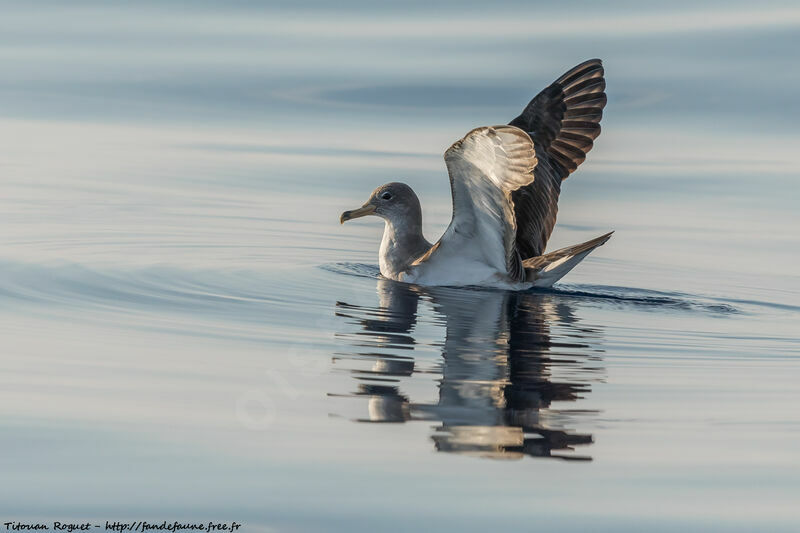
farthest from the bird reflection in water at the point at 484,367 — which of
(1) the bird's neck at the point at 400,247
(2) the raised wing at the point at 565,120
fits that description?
(2) the raised wing at the point at 565,120

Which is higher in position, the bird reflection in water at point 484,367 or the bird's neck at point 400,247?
the bird's neck at point 400,247

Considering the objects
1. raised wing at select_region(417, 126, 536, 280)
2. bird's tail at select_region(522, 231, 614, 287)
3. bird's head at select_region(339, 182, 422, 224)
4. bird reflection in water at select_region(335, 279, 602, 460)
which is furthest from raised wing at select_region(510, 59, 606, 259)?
bird reflection in water at select_region(335, 279, 602, 460)

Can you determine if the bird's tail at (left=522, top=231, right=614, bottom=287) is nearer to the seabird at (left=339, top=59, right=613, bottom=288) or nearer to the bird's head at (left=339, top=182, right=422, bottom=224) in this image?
the seabird at (left=339, top=59, right=613, bottom=288)

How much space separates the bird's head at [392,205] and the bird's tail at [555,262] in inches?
41.5

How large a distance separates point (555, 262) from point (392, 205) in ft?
5.12

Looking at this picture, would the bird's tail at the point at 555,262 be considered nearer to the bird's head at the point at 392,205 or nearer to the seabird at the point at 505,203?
the seabird at the point at 505,203

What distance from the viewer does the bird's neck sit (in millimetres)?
9547

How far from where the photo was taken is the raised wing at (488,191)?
24.4ft

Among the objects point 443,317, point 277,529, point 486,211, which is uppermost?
point 486,211

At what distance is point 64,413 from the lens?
5121mm

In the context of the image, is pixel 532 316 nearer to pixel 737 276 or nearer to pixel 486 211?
pixel 486 211

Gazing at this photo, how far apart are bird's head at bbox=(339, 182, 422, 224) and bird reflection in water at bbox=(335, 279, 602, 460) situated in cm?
132

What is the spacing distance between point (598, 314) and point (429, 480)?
373 centimetres

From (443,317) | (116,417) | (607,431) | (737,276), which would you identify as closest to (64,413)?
(116,417)
